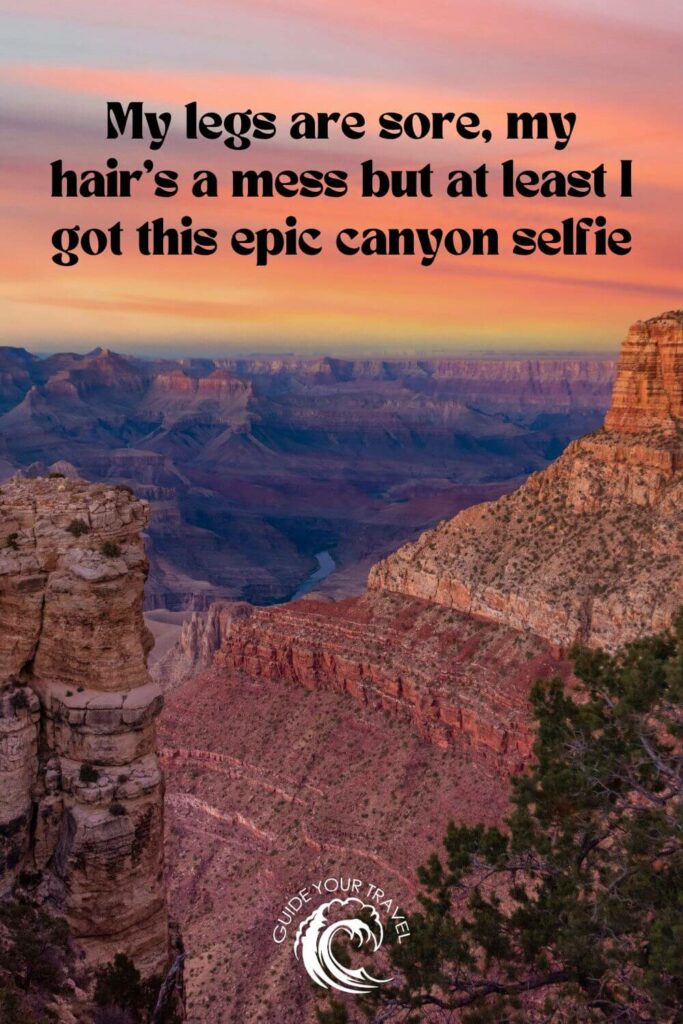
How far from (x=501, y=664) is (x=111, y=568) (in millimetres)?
32100

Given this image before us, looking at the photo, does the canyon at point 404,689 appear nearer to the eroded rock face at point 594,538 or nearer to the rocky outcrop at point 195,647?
the eroded rock face at point 594,538

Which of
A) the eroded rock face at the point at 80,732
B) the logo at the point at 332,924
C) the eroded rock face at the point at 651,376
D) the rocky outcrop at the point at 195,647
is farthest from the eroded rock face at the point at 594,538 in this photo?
the rocky outcrop at the point at 195,647

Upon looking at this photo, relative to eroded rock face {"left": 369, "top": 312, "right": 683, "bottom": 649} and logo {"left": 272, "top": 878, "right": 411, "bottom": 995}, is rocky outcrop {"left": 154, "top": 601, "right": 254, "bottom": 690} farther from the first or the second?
logo {"left": 272, "top": 878, "right": 411, "bottom": 995}

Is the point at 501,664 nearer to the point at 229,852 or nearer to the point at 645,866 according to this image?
the point at 229,852

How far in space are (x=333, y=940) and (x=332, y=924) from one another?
7.38m

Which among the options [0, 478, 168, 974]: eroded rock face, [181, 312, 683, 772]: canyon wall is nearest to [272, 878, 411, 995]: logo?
[0, 478, 168, 974]: eroded rock face

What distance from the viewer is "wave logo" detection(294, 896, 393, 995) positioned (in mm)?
27594

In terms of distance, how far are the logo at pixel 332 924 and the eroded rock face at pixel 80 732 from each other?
642 cm

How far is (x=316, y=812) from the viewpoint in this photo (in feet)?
176

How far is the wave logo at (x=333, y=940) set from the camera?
27.6 meters

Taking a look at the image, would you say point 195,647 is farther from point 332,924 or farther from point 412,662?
point 332,924

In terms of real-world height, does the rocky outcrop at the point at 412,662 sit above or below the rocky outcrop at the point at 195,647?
above

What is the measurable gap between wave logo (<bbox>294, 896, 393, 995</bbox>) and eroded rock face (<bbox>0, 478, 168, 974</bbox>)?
618 centimetres

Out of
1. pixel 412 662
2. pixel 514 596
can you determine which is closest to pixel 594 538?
pixel 514 596
